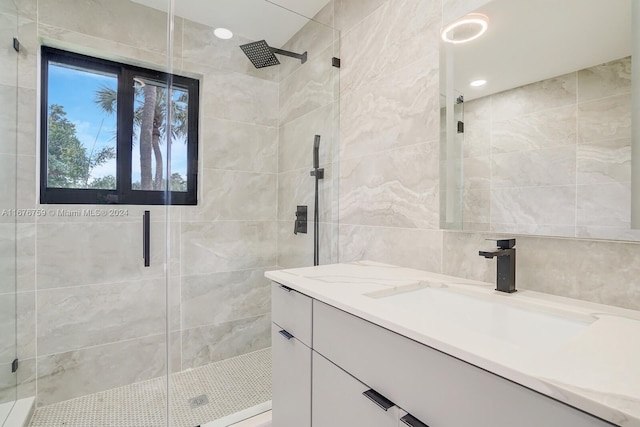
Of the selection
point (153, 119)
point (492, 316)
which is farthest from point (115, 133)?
point (492, 316)

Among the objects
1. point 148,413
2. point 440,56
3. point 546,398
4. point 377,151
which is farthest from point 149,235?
point 546,398

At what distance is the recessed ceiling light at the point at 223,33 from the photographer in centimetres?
181

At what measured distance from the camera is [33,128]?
1.65 metres

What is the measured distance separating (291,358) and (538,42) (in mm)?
1363

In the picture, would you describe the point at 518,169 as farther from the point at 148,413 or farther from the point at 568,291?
the point at 148,413

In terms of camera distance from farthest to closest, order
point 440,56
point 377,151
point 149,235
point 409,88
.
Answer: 1. point 149,235
2. point 377,151
3. point 409,88
4. point 440,56

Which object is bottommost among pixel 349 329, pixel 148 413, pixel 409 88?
pixel 148 413

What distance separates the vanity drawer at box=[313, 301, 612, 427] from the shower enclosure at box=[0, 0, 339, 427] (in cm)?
107

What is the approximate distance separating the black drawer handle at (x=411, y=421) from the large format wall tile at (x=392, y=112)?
Answer: 103 cm

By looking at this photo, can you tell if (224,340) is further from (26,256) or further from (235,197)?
(26,256)

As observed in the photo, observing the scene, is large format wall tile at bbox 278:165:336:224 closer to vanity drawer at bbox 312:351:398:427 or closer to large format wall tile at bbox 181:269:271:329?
large format wall tile at bbox 181:269:271:329

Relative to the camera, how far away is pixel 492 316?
2.95ft

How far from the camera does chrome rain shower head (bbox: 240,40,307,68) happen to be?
1.92 m

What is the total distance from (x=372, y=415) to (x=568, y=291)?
69 cm
